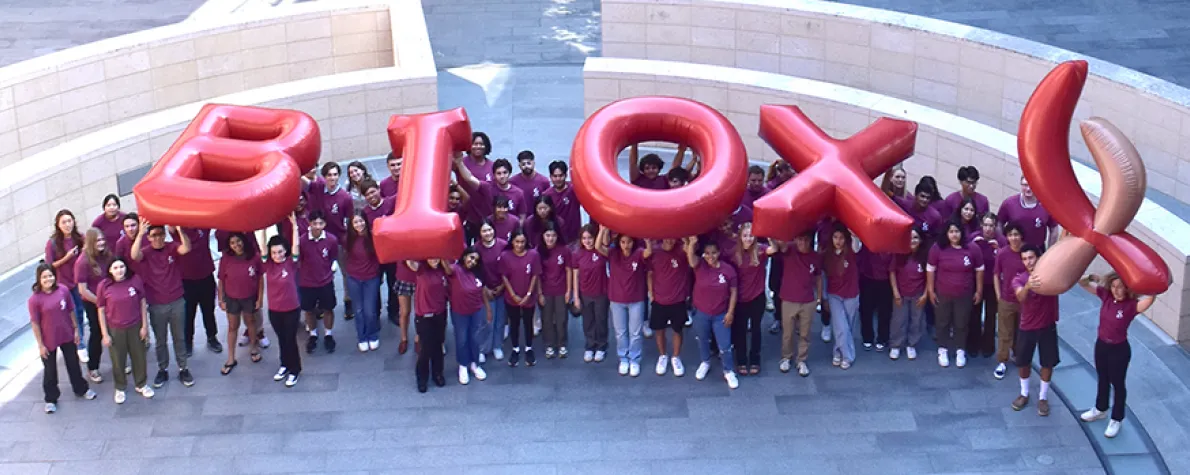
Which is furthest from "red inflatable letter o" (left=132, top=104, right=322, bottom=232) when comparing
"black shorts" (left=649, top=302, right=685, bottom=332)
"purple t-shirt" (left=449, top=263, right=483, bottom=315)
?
"black shorts" (left=649, top=302, right=685, bottom=332)

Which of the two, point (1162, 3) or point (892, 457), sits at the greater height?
point (1162, 3)

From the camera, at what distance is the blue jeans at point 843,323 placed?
15.1 metres

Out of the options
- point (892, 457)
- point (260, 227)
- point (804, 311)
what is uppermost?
point (260, 227)

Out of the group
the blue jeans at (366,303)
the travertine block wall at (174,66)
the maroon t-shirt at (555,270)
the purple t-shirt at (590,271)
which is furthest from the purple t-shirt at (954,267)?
the travertine block wall at (174,66)

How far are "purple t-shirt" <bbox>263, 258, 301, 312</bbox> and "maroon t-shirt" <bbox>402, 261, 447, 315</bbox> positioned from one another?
4.33ft

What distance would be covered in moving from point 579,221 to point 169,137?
5897 millimetres

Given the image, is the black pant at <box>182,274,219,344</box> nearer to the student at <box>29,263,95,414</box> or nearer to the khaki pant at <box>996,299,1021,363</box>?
the student at <box>29,263,95,414</box>

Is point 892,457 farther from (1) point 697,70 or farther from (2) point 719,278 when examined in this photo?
(1) point 697,70

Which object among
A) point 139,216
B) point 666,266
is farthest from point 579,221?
point 139,216

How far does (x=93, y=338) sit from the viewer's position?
1516 cm

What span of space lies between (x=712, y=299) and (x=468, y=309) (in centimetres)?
256

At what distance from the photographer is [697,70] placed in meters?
20.1

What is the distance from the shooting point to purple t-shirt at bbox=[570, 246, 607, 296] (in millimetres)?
14961

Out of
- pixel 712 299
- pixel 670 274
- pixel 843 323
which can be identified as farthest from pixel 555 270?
pixel 843 323
